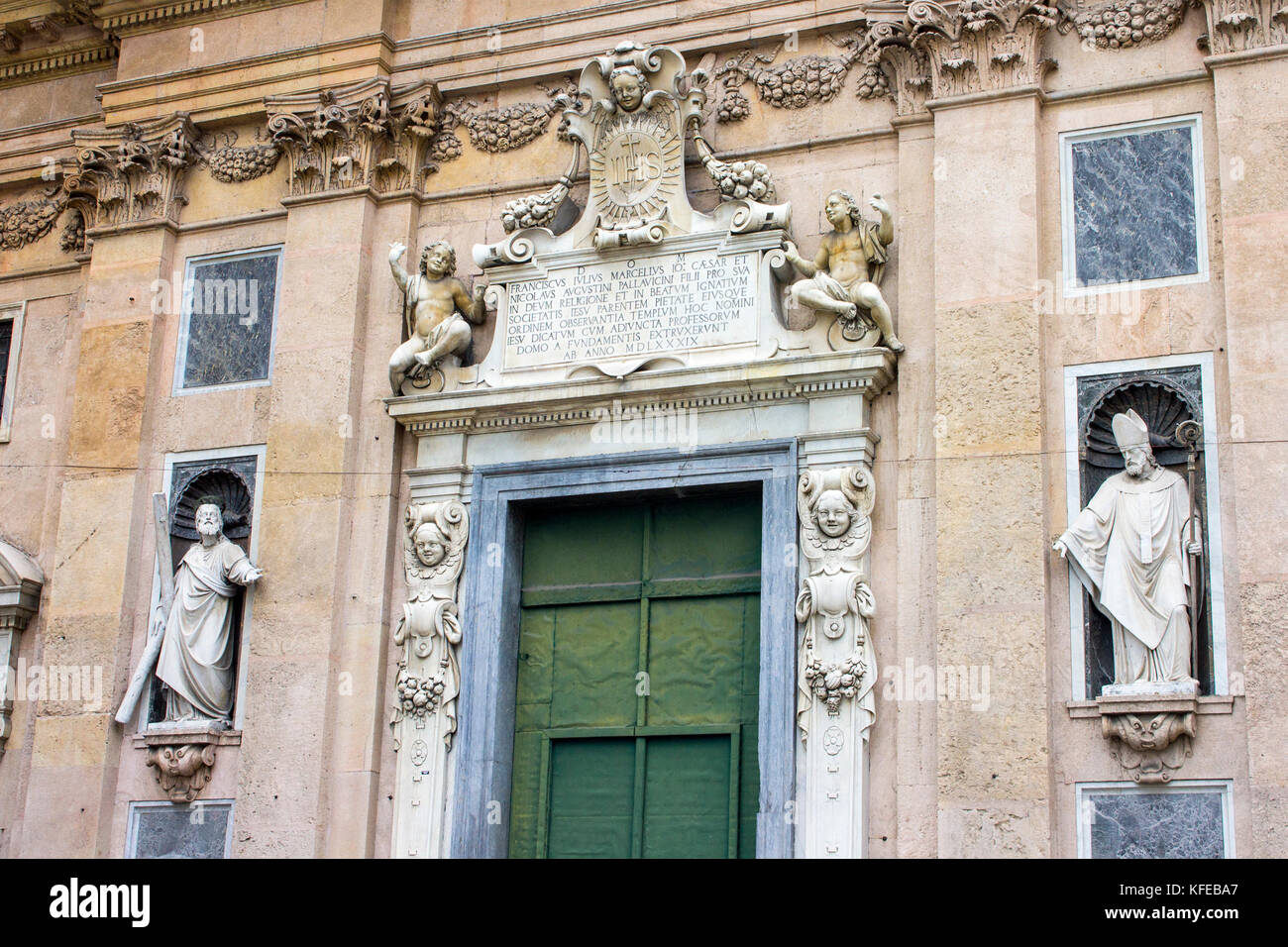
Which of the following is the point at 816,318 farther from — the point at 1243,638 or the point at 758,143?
the point at 1243,638

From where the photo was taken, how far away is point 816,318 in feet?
51.6

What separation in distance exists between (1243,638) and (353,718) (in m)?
7.17

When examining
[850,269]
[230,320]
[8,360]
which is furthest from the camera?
[8,360]

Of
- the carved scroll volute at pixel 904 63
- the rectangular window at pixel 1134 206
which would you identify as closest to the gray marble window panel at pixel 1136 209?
the rectangular window at pixel 1134 206

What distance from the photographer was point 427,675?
1611cm

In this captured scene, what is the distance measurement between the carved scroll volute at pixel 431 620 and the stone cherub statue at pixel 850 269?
11.5 ft

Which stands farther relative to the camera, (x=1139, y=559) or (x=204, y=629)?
(x=204, y=629)

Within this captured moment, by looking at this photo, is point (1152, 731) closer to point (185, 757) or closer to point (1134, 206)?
point (1134, 206)

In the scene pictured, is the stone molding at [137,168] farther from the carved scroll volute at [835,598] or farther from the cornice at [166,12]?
the carved scroll volute at [835,598]

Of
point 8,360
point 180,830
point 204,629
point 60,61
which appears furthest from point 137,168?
point 180,830

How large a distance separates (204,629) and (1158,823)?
8.15 meters

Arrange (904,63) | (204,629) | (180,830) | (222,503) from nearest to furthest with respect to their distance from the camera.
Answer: (904,63) → (180,830) → (204,629) → (222,503)

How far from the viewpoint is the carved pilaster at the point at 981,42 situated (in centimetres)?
1547

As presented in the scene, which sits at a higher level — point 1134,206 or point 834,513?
point 1134,206
